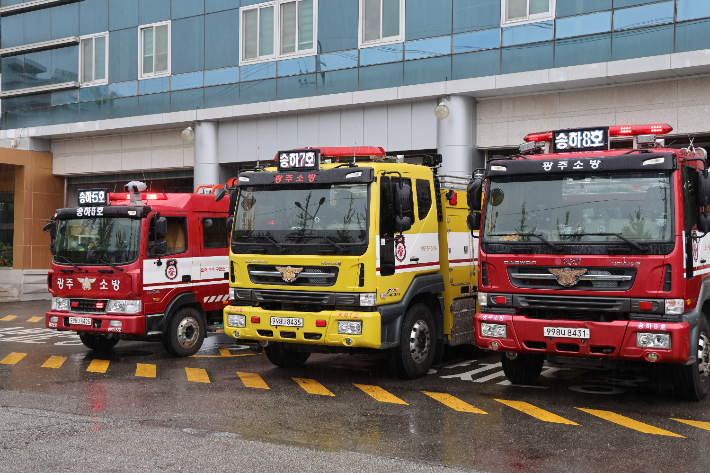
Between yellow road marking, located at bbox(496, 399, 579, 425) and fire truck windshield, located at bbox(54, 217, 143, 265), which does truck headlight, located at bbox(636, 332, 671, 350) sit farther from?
fire truck windshield, located at bbox(54, 217, 143, 265)

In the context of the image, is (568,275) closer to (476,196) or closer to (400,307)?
(476,196)

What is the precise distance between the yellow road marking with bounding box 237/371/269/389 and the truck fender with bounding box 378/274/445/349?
1.64 m

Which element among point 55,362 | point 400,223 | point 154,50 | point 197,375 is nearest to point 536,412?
point 400,223

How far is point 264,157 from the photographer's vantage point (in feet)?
66.4

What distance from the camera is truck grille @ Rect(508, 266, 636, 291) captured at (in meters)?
7.99

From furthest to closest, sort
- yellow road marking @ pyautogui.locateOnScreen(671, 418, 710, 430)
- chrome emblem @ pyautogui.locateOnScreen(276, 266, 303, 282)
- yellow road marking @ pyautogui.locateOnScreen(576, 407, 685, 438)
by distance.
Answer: chrome emblem @ pyautogui.locateOnScreen(276, 266, 303, 282) → yellow road marking @ pyautogui.locateOnScreen(671, 418, 710, 430) → yellow road marking @ pyautogui.locateOnScreen(576, 407, 685, 438)

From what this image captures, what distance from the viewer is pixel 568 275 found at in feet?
27.1

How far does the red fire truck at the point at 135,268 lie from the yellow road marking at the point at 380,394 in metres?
3.86

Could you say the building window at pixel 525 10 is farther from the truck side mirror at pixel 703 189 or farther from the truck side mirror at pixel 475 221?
the truck side mirror at pixel 703 189

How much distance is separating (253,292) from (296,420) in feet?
8.29

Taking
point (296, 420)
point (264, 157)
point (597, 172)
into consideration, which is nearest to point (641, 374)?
point (597, 172)

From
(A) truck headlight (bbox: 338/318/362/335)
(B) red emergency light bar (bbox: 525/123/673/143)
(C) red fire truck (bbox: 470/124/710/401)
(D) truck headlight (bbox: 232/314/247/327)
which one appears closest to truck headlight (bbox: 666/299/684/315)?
(C) red fire truck (bbox: 470/124/710/401)

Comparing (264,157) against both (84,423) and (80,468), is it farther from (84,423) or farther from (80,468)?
(80,468)

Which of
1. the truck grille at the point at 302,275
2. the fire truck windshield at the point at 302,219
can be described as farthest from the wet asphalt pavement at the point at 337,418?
the fire truck windshield at the point at 302,219
